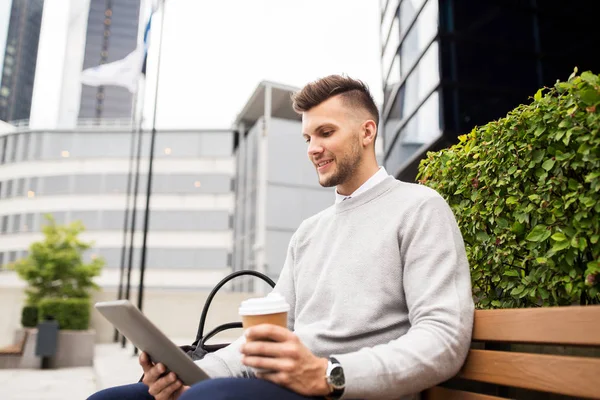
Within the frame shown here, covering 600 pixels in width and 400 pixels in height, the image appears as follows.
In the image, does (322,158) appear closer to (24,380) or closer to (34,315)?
(24,380)

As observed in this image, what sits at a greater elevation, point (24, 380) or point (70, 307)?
point (70, 307)

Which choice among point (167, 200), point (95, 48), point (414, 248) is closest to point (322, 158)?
point (414, 248)

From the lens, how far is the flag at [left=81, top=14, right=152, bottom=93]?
14616mm

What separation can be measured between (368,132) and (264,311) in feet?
3.61

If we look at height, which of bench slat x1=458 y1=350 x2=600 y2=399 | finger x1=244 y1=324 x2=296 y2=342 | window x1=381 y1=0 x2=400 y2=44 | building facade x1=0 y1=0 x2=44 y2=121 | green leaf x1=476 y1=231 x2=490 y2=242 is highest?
building facade x1=0 y1=0 x2=44 y2=121

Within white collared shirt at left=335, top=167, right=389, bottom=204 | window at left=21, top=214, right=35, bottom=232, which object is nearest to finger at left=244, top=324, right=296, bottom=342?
white collared shirt at left=335, top=167, right=389, bottom=204

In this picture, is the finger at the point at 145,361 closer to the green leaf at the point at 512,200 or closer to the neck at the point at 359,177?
the neck at the point at 359,177

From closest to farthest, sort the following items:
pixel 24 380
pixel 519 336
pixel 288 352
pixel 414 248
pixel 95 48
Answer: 1. pixel 288 352
2. pixel 519 336
3. pixel 414 248
4. pixel 24 380
5. pixel 95 48

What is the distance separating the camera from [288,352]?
1465mm

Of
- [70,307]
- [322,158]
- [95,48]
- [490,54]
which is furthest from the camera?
[95,48]

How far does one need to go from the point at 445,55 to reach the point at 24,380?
1091 centimetres

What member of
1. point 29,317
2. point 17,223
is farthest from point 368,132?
point 17,223

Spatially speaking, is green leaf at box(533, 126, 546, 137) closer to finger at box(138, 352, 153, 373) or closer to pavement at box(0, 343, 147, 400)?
finger at box(138, 352, 153, 373)

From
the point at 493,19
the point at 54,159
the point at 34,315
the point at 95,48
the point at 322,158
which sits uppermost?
the point at 95,48
